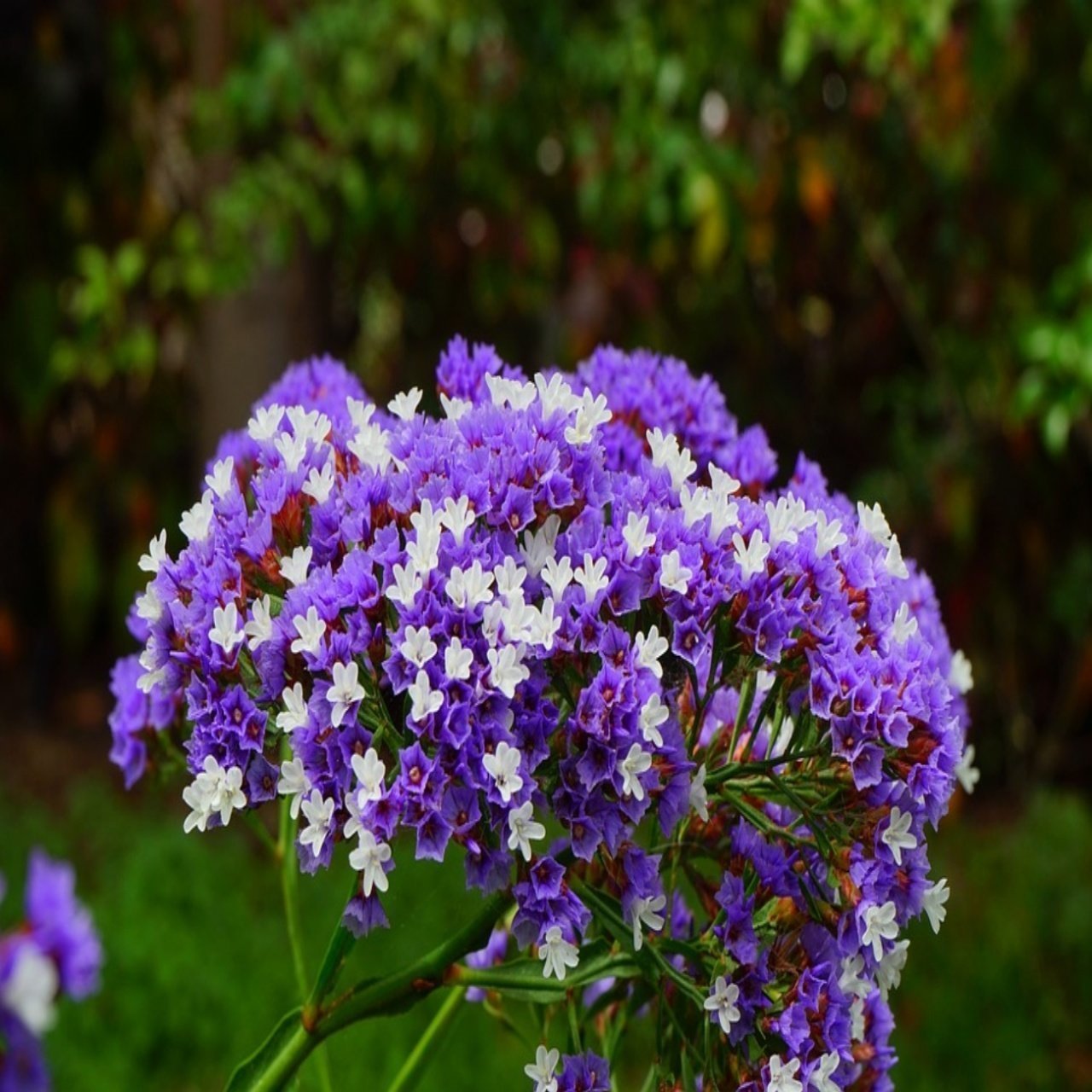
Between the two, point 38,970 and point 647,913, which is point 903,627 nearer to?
point 647,913

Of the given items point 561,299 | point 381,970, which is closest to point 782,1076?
point 381,970

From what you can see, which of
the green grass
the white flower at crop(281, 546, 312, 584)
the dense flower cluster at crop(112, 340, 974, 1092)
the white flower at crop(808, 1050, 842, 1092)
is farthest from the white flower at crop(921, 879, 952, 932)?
the green grass

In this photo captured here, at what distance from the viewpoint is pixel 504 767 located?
89 centimetres

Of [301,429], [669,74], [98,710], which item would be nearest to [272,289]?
[669,74]

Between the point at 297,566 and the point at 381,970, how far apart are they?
5.73 feet

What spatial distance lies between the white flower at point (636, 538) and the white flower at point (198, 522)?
27cm

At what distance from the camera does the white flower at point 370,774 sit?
898 mm

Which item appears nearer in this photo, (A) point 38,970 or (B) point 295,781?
(A) point 38,970

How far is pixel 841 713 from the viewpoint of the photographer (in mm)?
966

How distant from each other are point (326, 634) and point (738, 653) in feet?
0.87

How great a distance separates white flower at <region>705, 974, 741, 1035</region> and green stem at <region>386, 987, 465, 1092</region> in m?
0.21

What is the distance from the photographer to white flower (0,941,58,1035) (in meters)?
0.74

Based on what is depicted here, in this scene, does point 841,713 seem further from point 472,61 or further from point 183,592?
point 472,61

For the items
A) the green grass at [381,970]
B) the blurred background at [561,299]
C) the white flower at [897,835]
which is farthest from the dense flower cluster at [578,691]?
the blurred background at [561,299]
